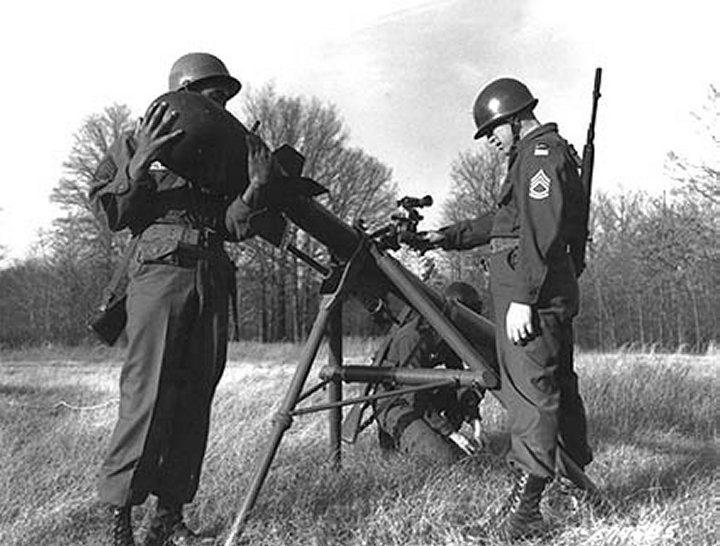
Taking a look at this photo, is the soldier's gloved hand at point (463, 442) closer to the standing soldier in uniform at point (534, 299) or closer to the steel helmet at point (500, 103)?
the standing soldier in uniform at point (534, 299)

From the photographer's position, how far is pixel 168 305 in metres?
4.14

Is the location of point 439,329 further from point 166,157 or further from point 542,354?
point 166,157

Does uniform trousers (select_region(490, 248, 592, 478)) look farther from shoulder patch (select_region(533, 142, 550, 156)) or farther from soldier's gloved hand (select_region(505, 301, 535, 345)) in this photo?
shoulder patch (select_region(533, 142, 550, 156))

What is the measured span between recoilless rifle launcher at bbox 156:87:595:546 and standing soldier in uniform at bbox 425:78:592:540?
418mm

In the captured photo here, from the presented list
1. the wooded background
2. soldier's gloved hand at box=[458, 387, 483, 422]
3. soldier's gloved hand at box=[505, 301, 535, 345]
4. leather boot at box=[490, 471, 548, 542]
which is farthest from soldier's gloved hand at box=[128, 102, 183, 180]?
the wooded background

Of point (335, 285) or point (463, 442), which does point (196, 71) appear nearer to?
point (335, 285)

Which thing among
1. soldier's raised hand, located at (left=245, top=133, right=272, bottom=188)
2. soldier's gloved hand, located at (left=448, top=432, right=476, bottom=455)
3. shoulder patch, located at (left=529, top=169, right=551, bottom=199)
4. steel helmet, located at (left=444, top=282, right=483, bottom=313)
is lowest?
soldier's gloved hand, located at (left=448, top=432, right=476, bottom=455)

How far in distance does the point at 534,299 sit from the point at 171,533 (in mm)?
2098

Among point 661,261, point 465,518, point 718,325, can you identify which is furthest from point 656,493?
point 718,325

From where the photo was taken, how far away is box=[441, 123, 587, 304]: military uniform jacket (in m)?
4.05

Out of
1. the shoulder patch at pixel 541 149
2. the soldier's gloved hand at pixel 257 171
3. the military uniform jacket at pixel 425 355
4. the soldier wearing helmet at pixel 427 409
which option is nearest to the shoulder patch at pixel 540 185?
the shoulder patch at pixel 541 149

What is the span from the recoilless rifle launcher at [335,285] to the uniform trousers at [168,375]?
371mm

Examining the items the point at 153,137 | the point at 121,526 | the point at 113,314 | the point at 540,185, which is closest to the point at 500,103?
the point at 540,185

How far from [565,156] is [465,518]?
1935mm
